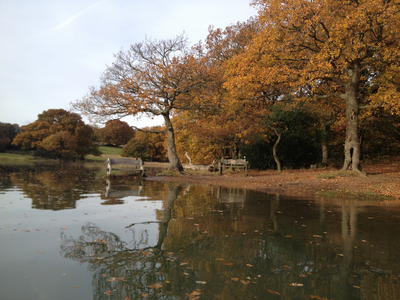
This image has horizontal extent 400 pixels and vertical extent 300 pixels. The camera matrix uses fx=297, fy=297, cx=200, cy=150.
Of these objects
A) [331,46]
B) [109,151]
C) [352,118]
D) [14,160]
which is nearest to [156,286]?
[331,46]

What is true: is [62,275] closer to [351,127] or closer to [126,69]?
[351,127]

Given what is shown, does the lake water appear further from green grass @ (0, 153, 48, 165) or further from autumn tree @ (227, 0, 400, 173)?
green grass @ (0, 153, 48, 165)

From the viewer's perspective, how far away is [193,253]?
471 cm

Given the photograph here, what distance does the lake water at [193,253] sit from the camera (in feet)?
11.6

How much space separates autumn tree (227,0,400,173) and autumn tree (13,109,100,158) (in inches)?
1487

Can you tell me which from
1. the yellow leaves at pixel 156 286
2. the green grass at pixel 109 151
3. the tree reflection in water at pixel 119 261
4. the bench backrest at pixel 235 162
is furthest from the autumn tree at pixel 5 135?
the yellow leaves at pixel 156 286

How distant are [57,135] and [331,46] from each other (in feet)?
145

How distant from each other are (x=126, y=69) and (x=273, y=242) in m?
19.2

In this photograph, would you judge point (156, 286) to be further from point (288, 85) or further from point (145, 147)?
point (145, 147)

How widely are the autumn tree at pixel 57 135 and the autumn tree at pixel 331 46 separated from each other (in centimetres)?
3778

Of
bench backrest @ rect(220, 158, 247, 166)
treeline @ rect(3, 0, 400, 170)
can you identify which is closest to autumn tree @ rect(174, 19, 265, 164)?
treeline @ rect(3, 0, 400, 170)

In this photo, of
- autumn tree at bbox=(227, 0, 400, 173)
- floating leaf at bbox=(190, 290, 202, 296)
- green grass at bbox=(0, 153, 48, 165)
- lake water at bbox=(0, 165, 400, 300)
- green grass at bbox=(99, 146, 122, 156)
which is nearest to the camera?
floating leaf at bbox=(190, 290, 202, 296)

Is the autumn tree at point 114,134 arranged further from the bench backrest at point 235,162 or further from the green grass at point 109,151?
the bench backrest at point 235,162

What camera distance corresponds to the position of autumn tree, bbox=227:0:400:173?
567 inches
